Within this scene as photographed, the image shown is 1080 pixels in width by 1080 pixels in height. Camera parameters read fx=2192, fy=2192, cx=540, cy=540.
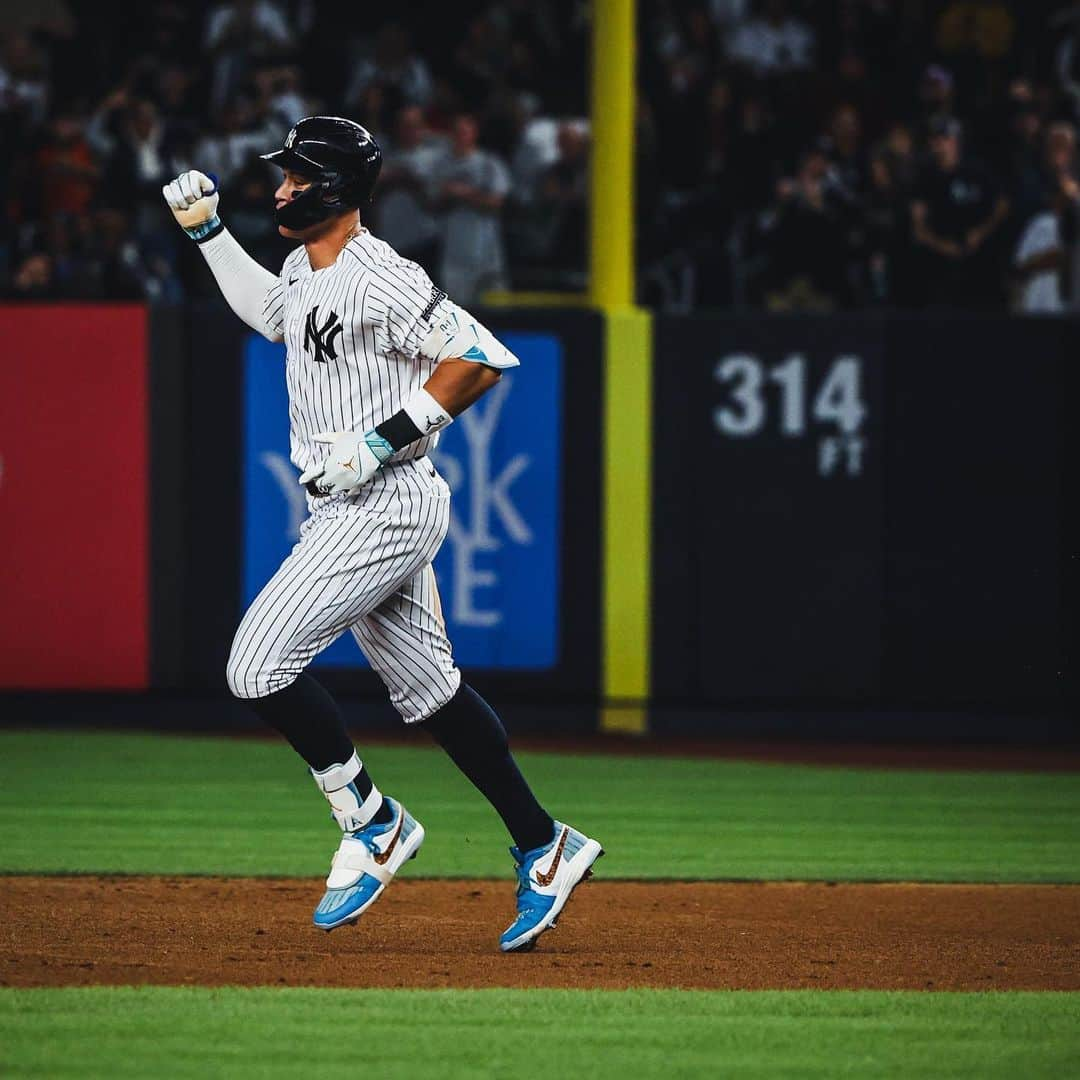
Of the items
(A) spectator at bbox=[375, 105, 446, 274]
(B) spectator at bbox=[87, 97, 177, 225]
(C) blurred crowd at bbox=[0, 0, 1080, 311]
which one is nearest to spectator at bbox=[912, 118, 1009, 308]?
(C) blurred crowd at bbox=[0, 0, 1080, 311]

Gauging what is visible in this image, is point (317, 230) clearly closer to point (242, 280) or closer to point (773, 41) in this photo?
point (242, 280)

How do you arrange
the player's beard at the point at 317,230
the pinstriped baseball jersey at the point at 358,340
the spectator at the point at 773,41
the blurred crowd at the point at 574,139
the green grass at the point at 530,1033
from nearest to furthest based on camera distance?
1. the green grass at the point at 530,1033
2. the pinstriped baseball jersey at the point at 358,340
3. the player's beard at the point at 317,230
4. the blurred crowd at the point at 574,139
5. the spectator at the point at 773,41

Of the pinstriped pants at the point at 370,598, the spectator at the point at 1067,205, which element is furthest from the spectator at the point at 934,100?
the pinstriped pants at the point at 370,598

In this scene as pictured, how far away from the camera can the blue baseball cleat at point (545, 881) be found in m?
5.74

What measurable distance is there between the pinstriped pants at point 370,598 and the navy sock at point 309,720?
55 mm

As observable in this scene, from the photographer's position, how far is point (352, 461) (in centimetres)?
547

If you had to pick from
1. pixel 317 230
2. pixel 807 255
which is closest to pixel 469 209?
pixel 807 255

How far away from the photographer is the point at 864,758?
10.2 metres

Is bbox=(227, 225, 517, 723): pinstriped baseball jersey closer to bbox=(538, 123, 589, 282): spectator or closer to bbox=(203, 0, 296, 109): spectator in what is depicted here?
bbox=(538, 123, 589, 282): spectator

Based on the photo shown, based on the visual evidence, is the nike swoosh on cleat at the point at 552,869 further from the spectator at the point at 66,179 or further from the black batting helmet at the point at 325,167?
the spectator at the point at 66,179

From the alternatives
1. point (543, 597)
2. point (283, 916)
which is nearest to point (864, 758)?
point (543, 597)

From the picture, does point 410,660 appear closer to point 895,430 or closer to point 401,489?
point 401,489

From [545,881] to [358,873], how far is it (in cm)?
49

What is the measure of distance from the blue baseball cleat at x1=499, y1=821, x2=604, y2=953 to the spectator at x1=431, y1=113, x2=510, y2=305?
23.5ft
